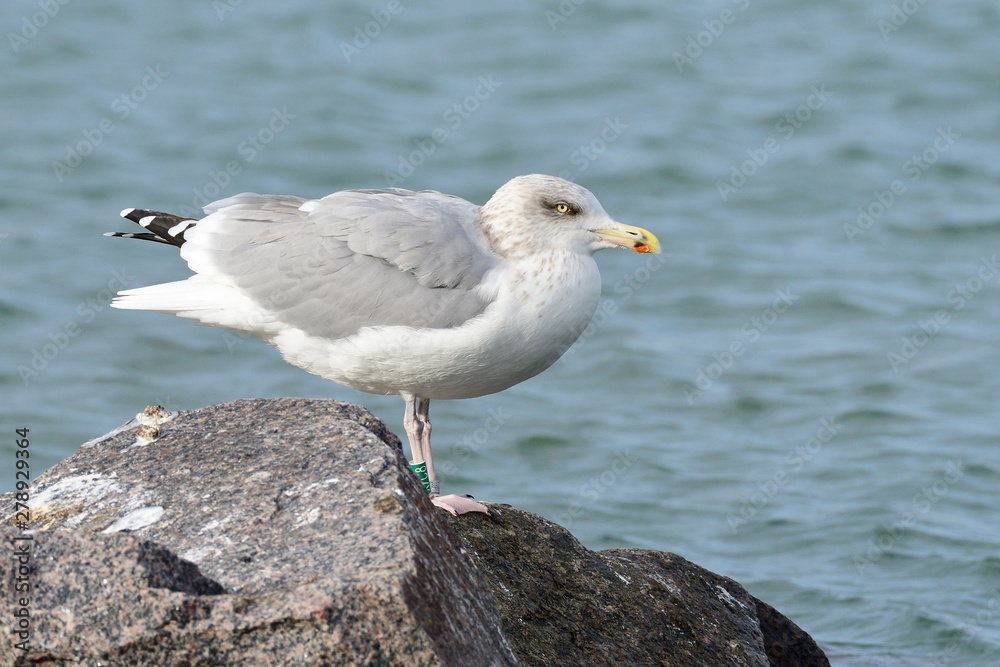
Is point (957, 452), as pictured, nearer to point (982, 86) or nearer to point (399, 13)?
point (982, 86)

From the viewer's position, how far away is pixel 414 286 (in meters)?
5.48

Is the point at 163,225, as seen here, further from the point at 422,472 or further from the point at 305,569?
the point at 305,569

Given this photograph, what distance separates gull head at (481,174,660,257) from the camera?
5.57 m

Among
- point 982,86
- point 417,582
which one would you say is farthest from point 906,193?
point 417,582

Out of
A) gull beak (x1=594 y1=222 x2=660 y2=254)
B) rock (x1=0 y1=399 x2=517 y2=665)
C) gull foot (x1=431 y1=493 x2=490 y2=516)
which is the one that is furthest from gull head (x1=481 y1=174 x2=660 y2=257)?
rock (x1=0 y1=399 x2=517 y2=665)

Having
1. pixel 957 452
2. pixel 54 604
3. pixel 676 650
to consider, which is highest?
pixel 54 604

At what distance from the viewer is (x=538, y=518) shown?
5.30 metres

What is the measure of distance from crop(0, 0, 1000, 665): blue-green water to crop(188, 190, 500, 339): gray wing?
357 cm

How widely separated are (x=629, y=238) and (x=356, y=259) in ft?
4.21

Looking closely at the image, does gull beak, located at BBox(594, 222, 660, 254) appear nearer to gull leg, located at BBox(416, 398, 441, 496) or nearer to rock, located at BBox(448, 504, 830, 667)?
gull leg, located at BBox(416, 398, 441, 496)

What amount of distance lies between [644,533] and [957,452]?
9.53 feet

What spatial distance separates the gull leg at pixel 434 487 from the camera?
5.04 m

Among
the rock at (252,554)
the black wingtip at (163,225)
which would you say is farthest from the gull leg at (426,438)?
the black wingtip at (163,225)

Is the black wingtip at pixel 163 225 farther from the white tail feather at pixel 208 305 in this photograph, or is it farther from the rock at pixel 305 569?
the rock at pixel 305 569
